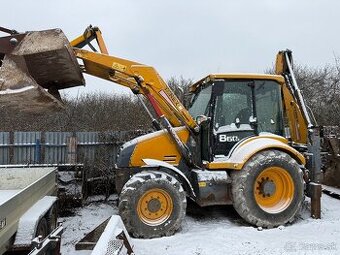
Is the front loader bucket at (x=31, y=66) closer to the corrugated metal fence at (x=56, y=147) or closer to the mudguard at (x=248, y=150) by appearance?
the mudguard at (x=248, y=150)

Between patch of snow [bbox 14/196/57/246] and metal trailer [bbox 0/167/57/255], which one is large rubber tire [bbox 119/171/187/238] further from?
patch of snow [bbox 14/196/57/246]

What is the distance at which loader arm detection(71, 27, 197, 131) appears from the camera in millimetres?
6957

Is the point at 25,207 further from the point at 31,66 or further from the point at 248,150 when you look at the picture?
the point at 248,150

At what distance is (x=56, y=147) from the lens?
11.2 meters

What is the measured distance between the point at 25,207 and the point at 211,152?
3.33 meters

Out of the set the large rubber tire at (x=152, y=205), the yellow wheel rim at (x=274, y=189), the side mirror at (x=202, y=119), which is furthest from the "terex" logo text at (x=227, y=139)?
the large rubber tire at (x=152, y=205)

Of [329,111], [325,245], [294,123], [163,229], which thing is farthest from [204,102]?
[329,111]

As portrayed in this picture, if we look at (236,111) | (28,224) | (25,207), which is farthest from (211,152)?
(28,224)

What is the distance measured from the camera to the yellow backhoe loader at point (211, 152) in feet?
21.2

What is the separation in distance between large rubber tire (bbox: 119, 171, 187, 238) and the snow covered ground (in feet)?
0.61

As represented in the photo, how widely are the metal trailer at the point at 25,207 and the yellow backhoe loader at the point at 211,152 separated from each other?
1.23 meters

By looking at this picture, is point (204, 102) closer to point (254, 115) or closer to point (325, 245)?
point (254, 115)

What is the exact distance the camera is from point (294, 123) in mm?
7715

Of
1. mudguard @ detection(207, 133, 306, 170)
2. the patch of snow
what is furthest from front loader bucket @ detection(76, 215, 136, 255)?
mudguard @ detection(207, 133, 306, 170)
